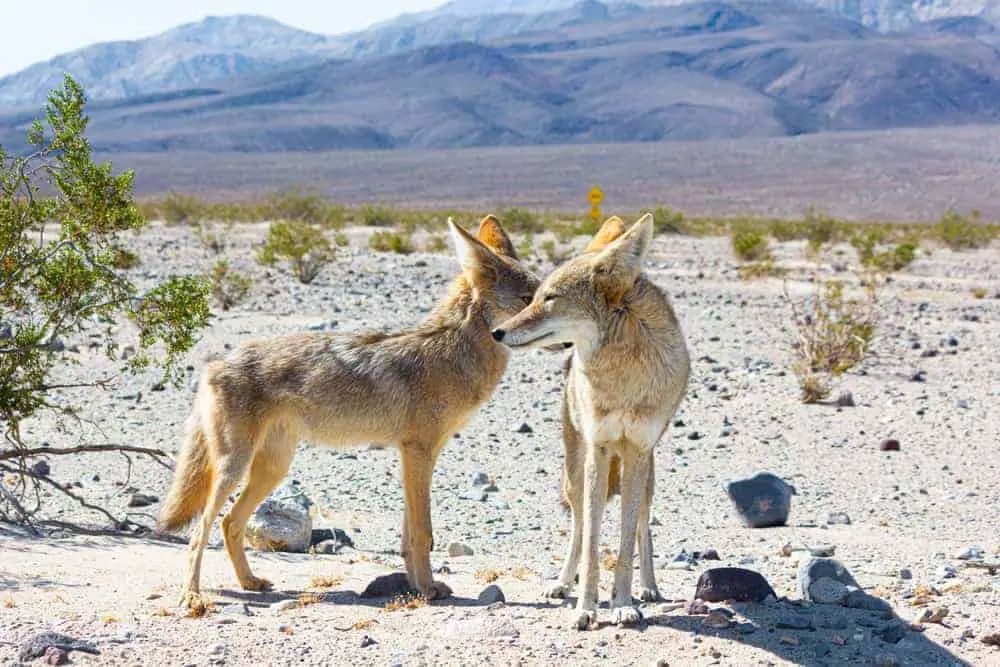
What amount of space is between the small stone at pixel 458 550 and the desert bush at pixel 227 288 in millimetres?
10497

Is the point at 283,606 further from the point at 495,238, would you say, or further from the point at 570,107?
the point at 570,107

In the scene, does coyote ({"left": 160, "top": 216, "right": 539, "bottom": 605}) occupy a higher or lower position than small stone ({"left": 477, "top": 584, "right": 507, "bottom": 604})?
higher

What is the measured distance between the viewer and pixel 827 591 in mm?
5973

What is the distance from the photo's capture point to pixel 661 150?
124625 millimetres

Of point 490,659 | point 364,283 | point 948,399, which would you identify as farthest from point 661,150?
point 490,659

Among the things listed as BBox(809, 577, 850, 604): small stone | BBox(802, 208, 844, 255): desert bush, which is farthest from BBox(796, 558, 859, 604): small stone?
BBox(802, 208, 844, 255): desert bush

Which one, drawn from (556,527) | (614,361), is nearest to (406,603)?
(614,361)

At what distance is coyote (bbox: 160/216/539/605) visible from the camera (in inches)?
238

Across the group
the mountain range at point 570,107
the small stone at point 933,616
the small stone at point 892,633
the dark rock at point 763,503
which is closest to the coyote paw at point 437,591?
the small stone at point 892,633

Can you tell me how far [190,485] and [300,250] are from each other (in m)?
15.5

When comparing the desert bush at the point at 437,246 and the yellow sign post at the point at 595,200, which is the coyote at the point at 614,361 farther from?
the yellow sign post at the point at 595,200

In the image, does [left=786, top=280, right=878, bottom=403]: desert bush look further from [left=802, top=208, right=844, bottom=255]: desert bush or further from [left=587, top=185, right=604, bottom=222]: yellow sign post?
[left=587, top=185, right=604, bottom=222]: yellow sign post

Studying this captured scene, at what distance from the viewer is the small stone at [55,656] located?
5.01 meters

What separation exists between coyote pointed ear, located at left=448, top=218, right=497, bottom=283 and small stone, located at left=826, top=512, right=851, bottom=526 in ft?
11.8
